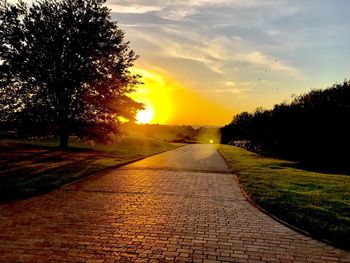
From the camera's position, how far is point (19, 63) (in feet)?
82.9

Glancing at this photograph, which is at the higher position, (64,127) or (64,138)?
(64,127)

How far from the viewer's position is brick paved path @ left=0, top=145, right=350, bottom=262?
5.40m

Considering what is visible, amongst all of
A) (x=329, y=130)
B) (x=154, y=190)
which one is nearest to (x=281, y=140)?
(x=329, y=130)

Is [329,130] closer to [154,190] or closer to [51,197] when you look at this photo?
[154,190]

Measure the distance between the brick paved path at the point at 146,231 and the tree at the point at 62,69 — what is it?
680 inches

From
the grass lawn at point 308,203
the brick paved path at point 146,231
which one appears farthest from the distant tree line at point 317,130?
the brick paved path at point 146,231

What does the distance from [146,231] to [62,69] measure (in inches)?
898

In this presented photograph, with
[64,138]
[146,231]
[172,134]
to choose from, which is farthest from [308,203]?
[172,134]

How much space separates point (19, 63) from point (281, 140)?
2712cm

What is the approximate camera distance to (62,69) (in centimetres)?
2648

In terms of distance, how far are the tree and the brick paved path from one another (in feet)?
56.6

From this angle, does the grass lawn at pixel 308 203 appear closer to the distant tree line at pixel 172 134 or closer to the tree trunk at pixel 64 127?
the tree trunk at pixel 64 127

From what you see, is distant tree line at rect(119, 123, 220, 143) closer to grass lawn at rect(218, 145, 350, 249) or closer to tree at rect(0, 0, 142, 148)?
tree at rect(0, 0, 142, 148)

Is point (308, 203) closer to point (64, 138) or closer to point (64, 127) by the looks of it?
point (64, 127)
